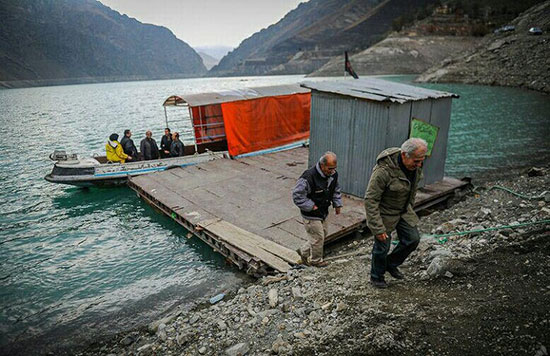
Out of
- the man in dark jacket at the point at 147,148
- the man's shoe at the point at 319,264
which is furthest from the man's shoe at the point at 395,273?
the man in dark jacket at the point at 147,148

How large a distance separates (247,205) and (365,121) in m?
4.29

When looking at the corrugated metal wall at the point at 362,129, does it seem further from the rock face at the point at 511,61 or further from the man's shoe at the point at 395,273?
the rock face at the point at 511,61

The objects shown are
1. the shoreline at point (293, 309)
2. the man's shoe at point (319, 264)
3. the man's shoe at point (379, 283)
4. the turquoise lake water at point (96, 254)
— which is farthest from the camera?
the turquoise lake water at point (96, 254)

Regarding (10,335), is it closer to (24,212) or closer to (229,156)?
(24,212)

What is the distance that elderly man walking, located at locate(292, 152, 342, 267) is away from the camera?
5.67m

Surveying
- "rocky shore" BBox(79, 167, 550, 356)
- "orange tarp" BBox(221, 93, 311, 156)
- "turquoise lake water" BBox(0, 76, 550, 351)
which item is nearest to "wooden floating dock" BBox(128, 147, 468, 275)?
"turquoise lake water" BBox(0, 76, 550, 351)

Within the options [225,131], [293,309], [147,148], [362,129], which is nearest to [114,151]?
[147,148]

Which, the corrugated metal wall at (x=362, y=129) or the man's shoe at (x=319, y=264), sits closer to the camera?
the man's shoe at (x=319, y=264)

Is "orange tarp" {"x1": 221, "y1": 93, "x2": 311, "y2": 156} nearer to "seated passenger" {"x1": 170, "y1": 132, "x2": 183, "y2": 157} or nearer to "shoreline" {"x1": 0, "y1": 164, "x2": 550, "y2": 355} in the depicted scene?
"seated passenger" {"x1": 170, "y1": 132, "x2": 183, "y2": 157}

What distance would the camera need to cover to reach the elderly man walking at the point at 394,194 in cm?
445

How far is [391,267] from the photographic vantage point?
18.1 ft

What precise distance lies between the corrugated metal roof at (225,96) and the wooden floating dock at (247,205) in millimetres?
2907

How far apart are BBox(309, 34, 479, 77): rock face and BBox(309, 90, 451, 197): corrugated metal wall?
10160 centimetres

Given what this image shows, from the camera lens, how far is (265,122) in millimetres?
17500
